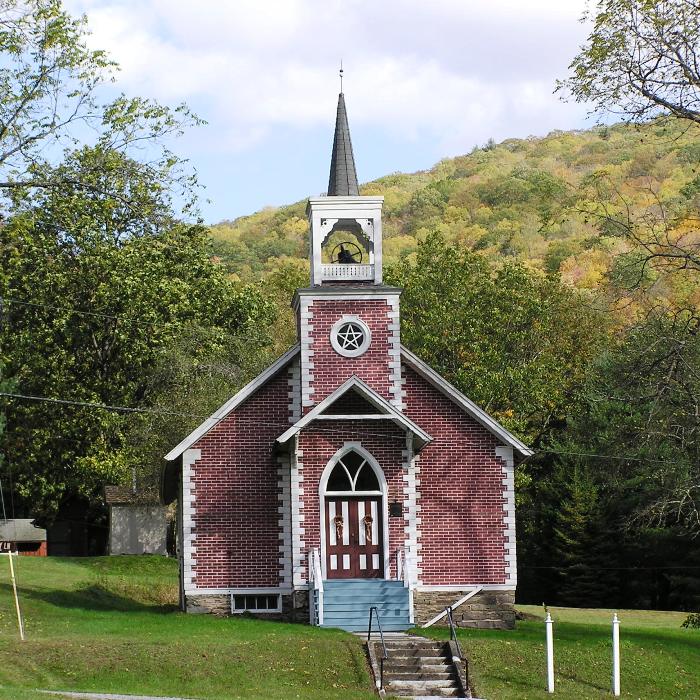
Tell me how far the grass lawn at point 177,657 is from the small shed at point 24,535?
23259 mm

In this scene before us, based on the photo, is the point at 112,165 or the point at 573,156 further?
the point at 573,156

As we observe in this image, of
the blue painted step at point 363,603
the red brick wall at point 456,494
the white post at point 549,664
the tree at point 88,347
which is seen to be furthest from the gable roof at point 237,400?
the tree at point 88,347

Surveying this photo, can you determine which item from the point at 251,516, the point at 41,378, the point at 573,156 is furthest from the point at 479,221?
the point at 251,516

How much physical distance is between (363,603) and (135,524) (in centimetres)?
2256

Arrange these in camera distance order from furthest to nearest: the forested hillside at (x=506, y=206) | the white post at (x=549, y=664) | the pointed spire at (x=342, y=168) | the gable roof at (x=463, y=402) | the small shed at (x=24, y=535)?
the forested hillside at (x=506, y=206) → the small shed at (x=24, y=535) → the pointed spire at (x=342, y=168) → the gable roof at (x=463, y=402) → the white post at (x=549, y=664)

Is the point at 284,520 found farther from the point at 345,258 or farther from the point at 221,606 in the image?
the point at 345,258

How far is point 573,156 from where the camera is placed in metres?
136

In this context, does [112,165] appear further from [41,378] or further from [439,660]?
[41,378]

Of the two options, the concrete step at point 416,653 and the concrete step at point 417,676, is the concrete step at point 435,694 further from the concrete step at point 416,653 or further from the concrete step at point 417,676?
the concrete step at point 416,653

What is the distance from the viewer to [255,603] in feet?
102

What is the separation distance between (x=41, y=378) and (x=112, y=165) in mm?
27999

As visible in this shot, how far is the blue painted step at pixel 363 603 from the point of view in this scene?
29.5 m

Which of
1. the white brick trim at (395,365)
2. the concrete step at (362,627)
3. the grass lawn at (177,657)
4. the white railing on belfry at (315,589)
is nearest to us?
the grass lawn at (177,657)

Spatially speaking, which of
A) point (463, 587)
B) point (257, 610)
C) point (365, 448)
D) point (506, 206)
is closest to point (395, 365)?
point (365, 448)
